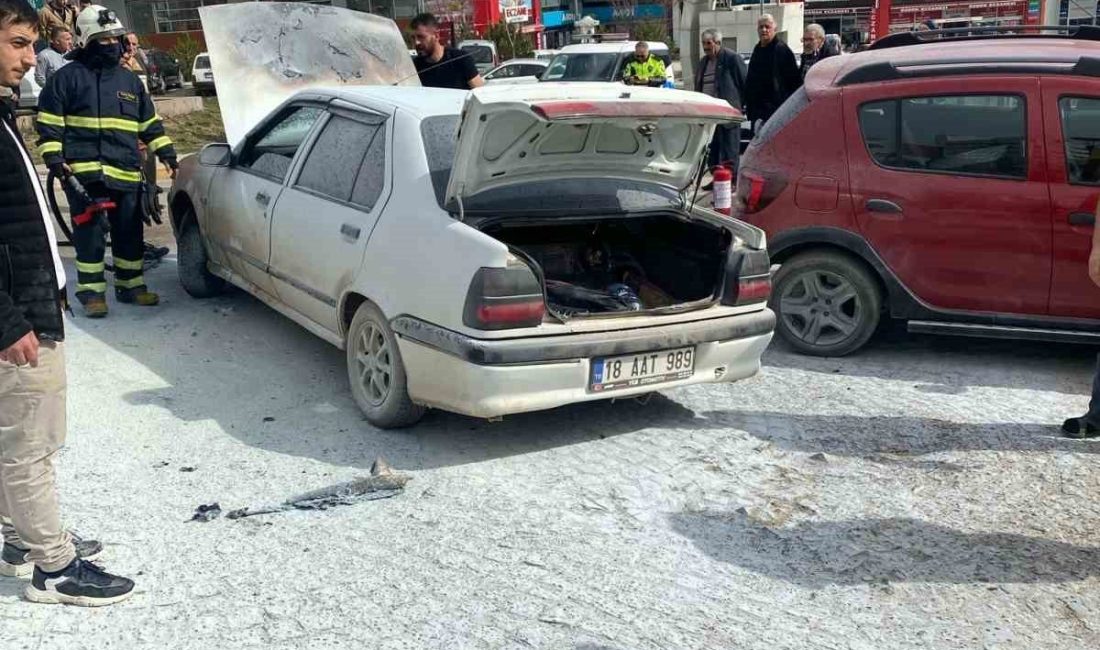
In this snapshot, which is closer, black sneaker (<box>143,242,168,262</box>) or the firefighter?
the firefighter

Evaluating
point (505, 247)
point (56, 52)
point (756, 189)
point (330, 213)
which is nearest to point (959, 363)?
point (756, 189)

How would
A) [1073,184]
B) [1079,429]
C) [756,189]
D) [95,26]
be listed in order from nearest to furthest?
1. [1079,429]
2. [1073,184]
3. [756,189]
4. [95,26]

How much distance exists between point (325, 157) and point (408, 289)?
51.9 inches

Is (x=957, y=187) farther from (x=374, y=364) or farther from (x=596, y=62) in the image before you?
(x=596, y=62)

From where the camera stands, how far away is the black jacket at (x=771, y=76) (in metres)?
11.1

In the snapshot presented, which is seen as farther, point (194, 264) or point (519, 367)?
point (194, 264)

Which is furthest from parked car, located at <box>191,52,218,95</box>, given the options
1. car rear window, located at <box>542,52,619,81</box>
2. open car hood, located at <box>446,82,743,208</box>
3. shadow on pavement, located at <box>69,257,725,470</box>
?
open car hood, located at <box>446,82,743,208</box>

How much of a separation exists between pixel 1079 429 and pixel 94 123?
5.99m

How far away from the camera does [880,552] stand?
4016 mm

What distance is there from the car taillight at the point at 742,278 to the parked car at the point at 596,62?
1341 centimetres

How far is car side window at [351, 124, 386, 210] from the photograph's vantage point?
5219 millimetres

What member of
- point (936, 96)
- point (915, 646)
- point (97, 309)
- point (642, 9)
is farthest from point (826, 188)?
point (642, 9)

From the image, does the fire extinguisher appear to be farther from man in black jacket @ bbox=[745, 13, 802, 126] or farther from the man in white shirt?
the man in white shirt

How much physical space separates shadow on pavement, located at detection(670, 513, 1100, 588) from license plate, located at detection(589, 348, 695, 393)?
2.48 feet
